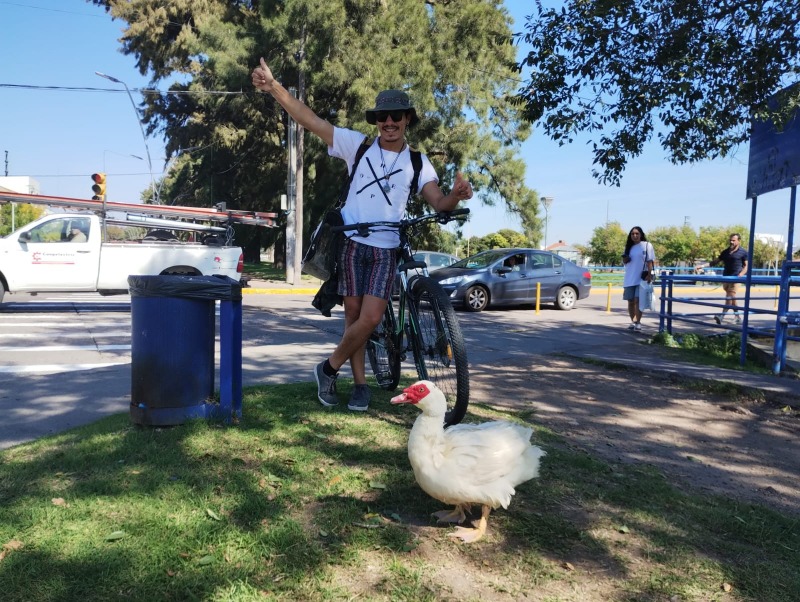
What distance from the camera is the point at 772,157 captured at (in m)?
7.03

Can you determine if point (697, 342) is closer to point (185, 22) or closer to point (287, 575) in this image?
point (287, 575)

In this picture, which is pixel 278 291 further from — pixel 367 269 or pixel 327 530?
pixel 327 530

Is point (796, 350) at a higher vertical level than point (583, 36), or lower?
lower

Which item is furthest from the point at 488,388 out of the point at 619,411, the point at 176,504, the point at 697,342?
the point at 697,342

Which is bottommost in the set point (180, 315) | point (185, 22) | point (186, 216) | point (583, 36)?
point (180, 315)

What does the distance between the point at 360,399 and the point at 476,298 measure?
10.5m

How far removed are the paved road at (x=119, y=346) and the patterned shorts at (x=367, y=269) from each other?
211 cm

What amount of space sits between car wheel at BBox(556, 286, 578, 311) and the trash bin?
13.1 meters

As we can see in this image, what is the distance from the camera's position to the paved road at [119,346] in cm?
A: 498

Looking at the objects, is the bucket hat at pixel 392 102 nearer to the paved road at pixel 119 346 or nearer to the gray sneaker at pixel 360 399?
the gray sneaker at pixel 360 399

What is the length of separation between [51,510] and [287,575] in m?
1.13

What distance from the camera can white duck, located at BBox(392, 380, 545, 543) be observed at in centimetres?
260

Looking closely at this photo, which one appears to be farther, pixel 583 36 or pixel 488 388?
pixel 583 36

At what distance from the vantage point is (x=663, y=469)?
3734 millimetres
